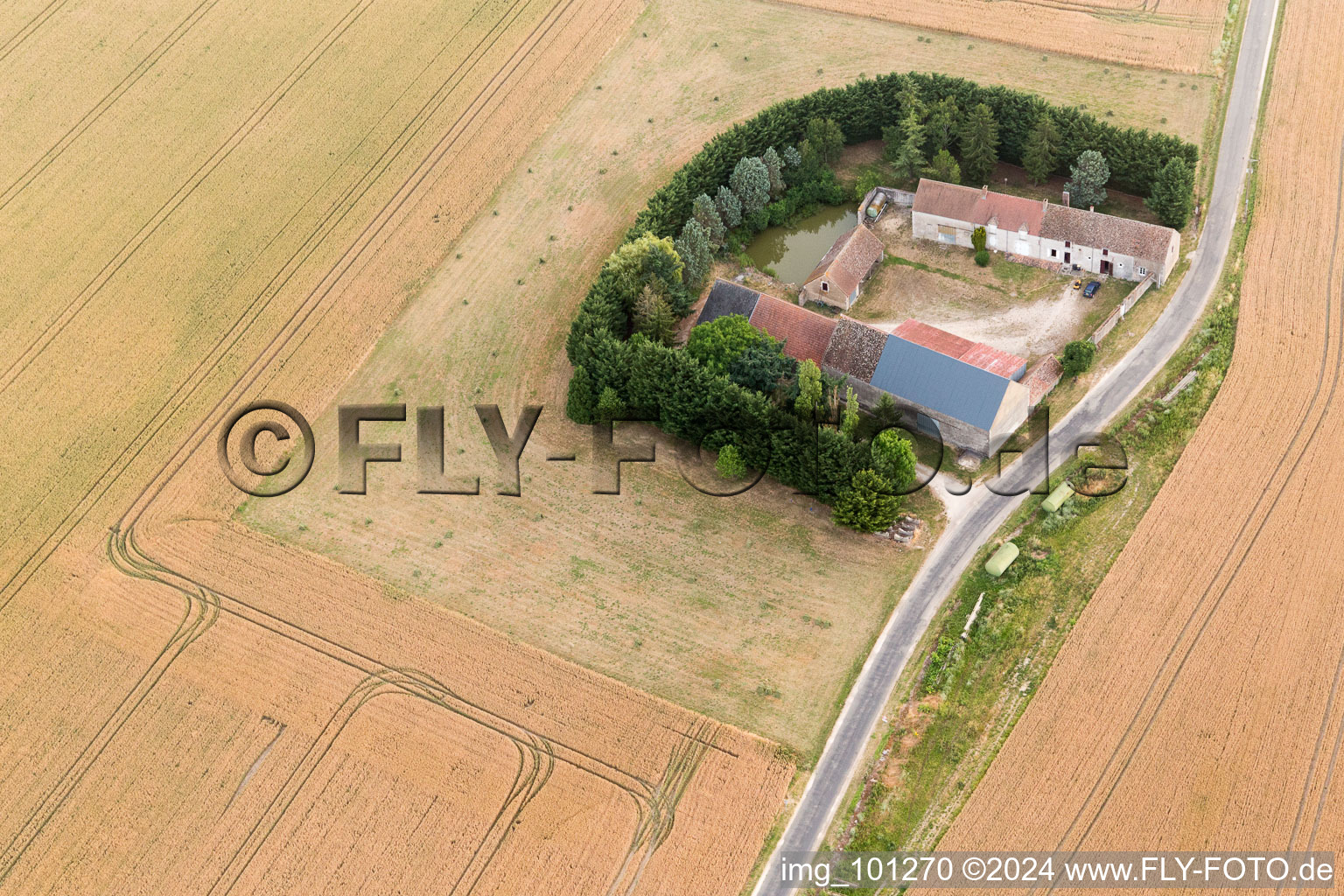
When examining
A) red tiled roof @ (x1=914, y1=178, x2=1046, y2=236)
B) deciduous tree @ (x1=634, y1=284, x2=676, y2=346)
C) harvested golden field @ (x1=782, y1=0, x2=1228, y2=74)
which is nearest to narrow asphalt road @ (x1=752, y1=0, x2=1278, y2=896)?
harvested golden field @ (x1=782, y1=0, x2=1228, y2=74)

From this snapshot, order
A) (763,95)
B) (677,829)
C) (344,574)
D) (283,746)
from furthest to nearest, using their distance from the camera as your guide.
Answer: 1. (763,95)
2. (344,574)
3. (283,746)
4. (677,829)

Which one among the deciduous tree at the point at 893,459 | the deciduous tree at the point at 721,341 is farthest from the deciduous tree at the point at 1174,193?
the deciduous tree at the point at 721,341

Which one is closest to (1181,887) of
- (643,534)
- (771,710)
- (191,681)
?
(771,710)

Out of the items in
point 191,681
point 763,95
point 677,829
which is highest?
point 763,95

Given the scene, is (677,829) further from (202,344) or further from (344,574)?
(202,344)

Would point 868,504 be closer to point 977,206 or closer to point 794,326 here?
point 794,326

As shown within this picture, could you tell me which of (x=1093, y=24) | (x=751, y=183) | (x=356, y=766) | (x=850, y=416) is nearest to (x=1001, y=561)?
(x=850, y=416)

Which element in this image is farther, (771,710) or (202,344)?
(202,344)
